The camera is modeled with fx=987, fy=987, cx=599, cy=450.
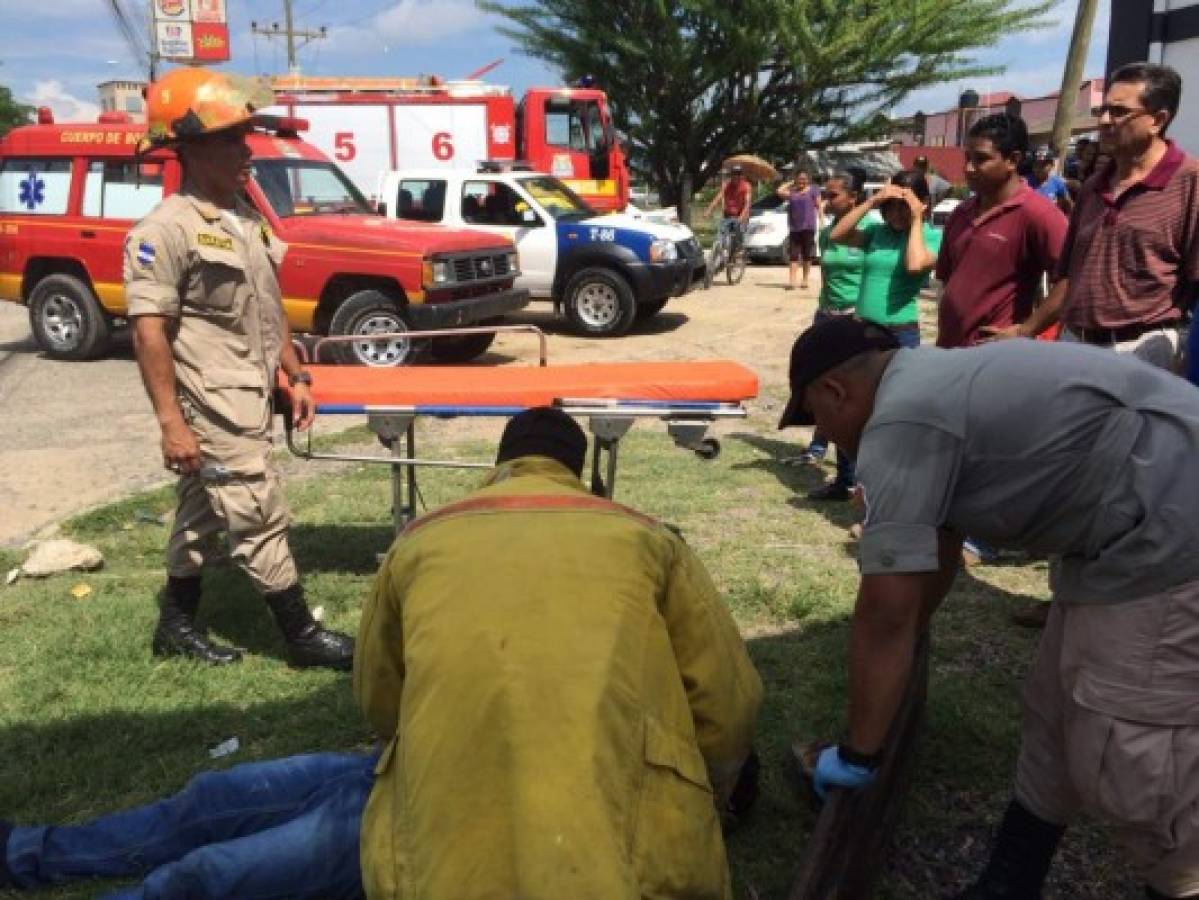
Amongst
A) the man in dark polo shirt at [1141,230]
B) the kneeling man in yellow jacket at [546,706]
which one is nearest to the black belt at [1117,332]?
the man in dark polo shirt at [1141,230]

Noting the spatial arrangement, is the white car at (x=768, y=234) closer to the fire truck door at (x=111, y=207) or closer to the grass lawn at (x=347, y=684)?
the fire truck door at (x=111, y=207)

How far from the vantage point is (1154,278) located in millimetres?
3426

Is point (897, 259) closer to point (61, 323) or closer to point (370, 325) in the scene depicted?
point (370, 325)

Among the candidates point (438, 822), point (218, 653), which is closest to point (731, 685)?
point (438, 822)

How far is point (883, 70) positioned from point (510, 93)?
14956 mm

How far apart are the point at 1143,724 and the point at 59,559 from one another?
4414mm

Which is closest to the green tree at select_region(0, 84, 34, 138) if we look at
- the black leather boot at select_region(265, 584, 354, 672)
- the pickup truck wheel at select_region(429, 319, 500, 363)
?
the pickup truck wheel at select_region(429, 319, 500, 363)

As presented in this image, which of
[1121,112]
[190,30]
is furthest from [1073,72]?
[190,30]

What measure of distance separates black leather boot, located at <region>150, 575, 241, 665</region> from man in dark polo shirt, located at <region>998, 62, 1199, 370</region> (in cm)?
338

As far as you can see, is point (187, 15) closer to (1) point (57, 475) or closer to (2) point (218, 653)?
(1) point (57, 475)

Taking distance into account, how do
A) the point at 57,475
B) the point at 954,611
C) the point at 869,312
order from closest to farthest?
the point at 954,611, the point at 869,312, the point at 57,475

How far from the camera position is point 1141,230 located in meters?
3.42

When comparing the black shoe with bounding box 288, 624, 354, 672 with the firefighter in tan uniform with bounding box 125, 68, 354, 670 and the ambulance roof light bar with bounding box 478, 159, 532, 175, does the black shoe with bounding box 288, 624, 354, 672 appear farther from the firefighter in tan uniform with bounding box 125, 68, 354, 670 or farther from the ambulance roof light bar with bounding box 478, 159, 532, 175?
the ambulance roof light bar with bounding box 478, 159, 532, 175

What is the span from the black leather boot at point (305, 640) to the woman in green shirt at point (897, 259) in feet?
10.2
